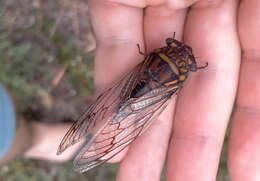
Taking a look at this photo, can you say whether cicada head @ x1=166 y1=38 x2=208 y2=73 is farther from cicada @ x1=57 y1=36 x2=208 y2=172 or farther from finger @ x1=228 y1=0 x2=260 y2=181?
finger @ x1=228 y1=0 x2=260 y2=181

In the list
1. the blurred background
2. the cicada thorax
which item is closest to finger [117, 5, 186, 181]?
the cicada thorax

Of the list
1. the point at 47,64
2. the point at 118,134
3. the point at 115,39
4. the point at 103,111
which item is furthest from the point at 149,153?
the point at 47,64

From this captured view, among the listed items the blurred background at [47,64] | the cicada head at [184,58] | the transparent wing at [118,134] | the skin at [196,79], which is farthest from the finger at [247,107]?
the blurred background at [47,64]

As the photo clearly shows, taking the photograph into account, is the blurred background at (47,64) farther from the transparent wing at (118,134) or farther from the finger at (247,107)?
the finger at (247,107)

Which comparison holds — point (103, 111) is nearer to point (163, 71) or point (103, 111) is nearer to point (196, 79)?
point (163, 71)

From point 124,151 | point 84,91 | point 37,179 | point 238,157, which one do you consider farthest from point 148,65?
point 37,179

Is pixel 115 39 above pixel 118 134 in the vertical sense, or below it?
above
